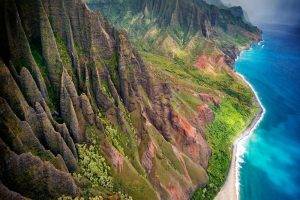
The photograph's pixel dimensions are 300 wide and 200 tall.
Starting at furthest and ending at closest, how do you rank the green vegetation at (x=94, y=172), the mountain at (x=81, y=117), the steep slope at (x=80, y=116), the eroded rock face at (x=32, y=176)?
the green vegetation at (x=94, y=172) < the mountain at (x=81, y=117) < the steep slope at (x=80, y=116) < the eroded rock face at (x=32, y=176)

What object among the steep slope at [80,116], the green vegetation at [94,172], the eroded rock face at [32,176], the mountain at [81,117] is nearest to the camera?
the eroded rock face at [32,176]

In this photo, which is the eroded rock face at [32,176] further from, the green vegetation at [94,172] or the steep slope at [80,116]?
the green vegetation at [94,172]

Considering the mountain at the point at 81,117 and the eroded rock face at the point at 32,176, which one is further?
the mountain at the point at 81,117

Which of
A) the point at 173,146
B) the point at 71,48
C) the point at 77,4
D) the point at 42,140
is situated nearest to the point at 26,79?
the point at 42,140

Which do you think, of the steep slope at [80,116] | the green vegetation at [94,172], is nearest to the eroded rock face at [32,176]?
the steep slope at [80,116]

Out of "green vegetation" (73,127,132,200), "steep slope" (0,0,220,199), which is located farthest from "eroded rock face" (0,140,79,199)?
"green vegetation" (73,127,132,200)

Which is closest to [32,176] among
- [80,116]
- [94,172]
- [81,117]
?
[94,172]

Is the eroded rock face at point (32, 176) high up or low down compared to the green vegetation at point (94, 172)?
up

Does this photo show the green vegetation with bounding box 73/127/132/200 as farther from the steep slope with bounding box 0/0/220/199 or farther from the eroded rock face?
the eroded rock face

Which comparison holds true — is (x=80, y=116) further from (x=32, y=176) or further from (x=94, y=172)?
(x=32, y=176)
